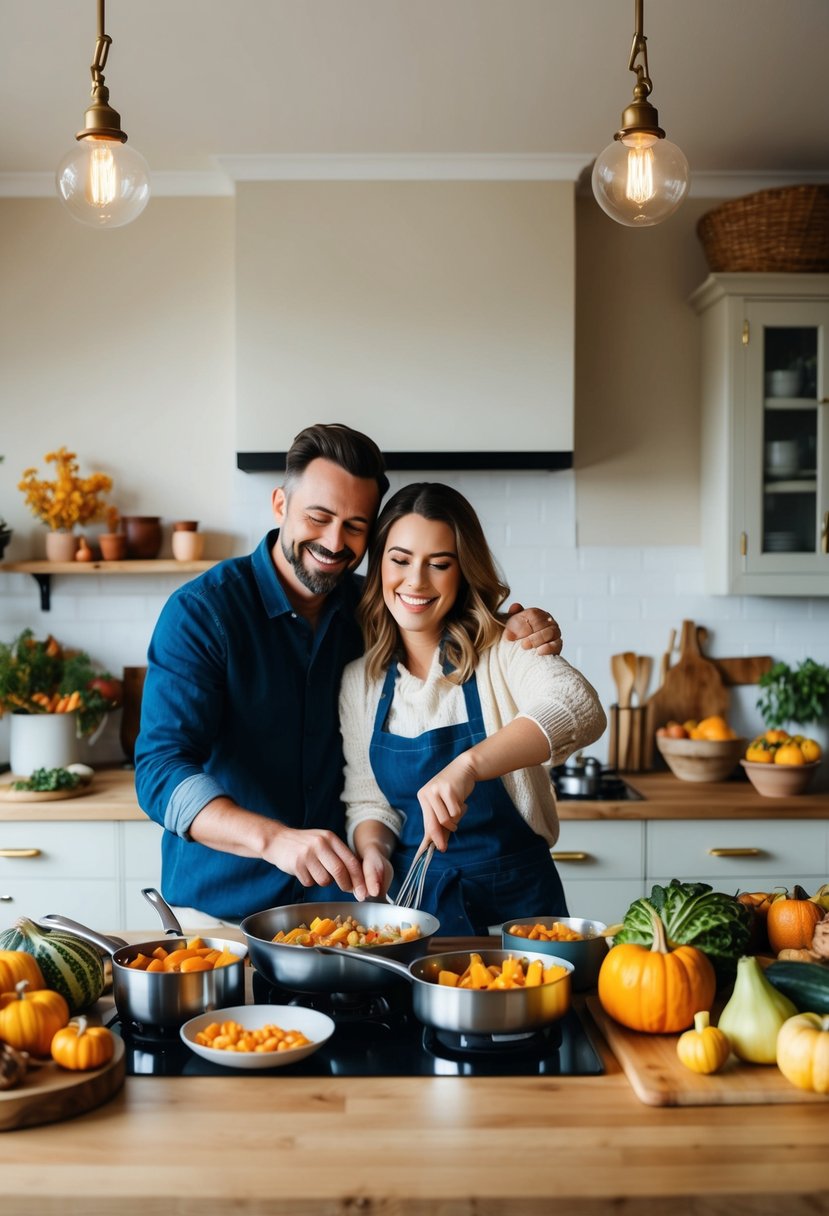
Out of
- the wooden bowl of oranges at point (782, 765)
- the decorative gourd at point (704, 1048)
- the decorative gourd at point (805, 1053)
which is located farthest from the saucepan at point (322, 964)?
the wooden bowl of oranges at point (782, 765)

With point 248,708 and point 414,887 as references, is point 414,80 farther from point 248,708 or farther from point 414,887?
point 414,887

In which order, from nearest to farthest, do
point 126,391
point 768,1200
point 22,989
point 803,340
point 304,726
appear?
point 768,1200
point 22,989
point 304,726
point 803,340
point 126,391

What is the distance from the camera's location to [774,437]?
3902 mm

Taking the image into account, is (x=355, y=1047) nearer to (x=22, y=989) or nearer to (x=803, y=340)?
(x=22, y=989)

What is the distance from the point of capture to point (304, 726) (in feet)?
7.88

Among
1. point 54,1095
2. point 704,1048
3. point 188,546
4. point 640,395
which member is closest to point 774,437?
point 640,395

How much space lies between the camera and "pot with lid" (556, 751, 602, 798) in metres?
3.64

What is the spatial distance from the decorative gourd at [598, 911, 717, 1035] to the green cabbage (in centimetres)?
5

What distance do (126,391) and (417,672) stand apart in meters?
2.25

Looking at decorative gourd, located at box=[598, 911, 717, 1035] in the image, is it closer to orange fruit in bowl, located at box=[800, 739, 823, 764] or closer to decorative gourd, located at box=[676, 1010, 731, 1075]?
decorative gourd, located at box=[676, 1010, 731, 1075]

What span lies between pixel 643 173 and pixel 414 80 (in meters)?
1.68

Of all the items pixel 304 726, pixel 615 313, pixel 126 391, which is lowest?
pixel 304 726

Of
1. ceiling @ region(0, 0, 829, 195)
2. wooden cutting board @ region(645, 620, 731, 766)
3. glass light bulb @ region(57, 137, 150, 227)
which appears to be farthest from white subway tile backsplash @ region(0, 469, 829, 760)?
glass light bulb @ region(57, 137, 150, 227)

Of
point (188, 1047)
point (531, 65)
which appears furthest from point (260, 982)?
point (531, 65)
